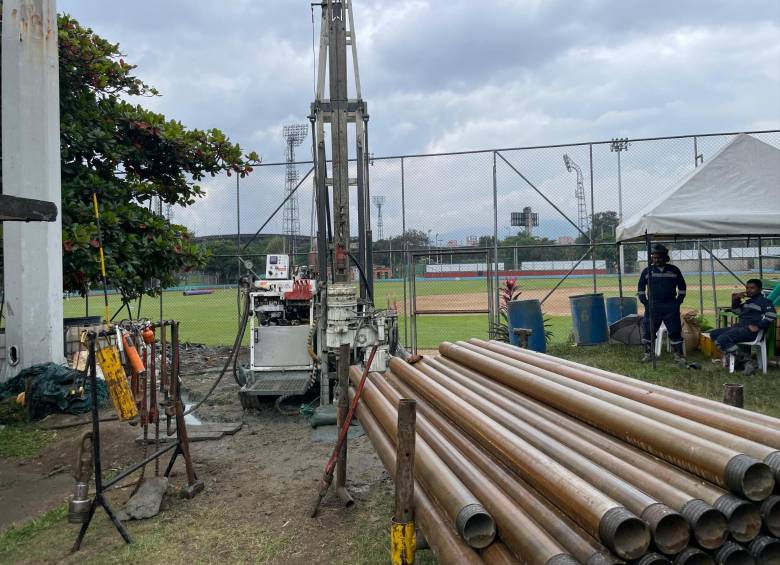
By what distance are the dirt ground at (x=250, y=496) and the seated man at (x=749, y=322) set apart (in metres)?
5.82

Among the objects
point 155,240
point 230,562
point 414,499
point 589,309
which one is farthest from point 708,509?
point 589,309

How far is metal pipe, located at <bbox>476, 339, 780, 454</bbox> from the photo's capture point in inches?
97.9

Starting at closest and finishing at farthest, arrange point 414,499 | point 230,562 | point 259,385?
point 414,499, point 230,562, point 259,385

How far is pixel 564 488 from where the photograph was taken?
243cm

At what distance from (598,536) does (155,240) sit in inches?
337

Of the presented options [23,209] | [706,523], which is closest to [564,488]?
[706,523]

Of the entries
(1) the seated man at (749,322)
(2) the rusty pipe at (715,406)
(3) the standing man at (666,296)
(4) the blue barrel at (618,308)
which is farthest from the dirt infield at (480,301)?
(2) the rusty pipe at (715,406)

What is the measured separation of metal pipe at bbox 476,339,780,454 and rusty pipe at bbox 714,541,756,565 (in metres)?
0.36

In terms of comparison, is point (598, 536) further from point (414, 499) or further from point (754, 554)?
point (414, 499)

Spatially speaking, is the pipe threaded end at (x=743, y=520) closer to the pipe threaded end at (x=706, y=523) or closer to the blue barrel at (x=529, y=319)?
the pipe threaded end at (x=706, y=523)

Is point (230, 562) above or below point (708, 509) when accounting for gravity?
below

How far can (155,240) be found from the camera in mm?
9352

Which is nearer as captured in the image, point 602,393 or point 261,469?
point 602,393

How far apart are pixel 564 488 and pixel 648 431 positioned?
60cm
